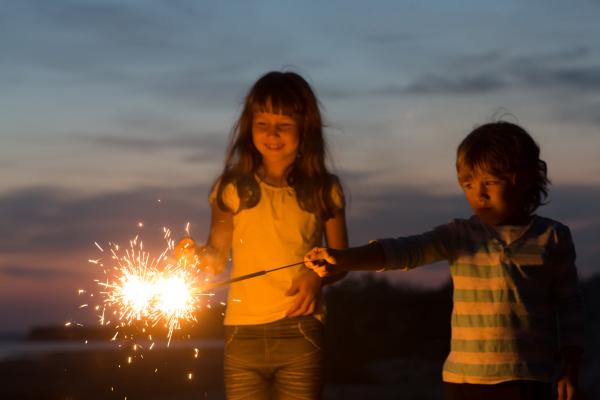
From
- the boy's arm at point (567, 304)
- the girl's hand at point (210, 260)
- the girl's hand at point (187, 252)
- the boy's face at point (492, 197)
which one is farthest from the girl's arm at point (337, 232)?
the boy's arm at point (567, 304)

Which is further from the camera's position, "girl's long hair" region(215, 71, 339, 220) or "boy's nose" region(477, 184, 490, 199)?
"girl's long hair" region(215, 71, 339, 220)

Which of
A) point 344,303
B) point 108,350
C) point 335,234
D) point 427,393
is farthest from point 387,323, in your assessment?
point 335,234

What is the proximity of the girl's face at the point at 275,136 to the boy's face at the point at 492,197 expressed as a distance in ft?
3.92

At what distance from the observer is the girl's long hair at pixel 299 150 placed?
6441 millimetres

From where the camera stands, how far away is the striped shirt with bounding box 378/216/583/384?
5.39 metres

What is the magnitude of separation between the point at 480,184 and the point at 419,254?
0.49m

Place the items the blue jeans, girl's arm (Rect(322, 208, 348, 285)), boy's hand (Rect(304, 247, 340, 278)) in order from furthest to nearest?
1. girl's arm (Rect(322, 208, 348, 285))
2. the blue jeans
3. boy's hand (Rect(304, 247, 340, 278))

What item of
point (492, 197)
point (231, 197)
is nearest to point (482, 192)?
point (492, 197)

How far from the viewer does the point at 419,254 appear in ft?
18.1

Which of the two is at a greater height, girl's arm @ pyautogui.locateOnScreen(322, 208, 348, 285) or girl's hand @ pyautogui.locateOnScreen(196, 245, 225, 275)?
girl's arm @ pyautogui.locateOnScreen(322, 208, 348, 285)

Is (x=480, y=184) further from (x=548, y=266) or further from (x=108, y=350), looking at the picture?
(x=108, y=350)

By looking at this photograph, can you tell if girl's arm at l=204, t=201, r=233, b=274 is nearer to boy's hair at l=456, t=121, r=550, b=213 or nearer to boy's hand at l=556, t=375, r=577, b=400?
boy's hair at l=456, t=121, r=550, b=213

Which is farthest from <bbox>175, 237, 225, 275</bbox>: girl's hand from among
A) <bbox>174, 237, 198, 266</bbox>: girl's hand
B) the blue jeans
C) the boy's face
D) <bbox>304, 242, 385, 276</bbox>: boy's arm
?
the boy's face

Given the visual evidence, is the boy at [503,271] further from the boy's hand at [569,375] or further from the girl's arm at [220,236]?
the girl's arm at [220,236]
